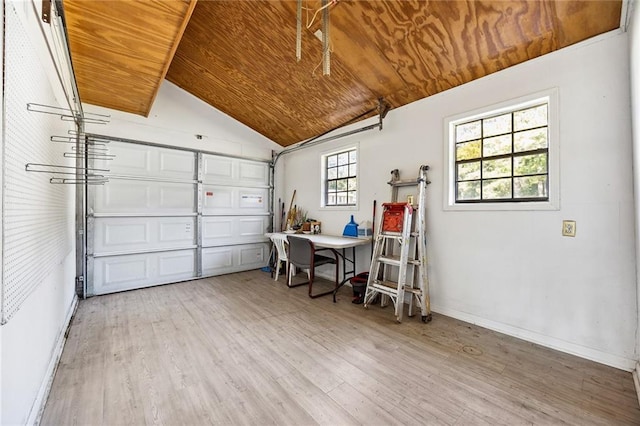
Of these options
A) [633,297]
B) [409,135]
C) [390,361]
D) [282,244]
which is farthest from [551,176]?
[282,244]

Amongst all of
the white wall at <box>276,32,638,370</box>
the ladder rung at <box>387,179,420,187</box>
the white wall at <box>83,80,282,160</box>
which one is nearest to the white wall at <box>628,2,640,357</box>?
the white wall at <box>276,32,638,370</box>

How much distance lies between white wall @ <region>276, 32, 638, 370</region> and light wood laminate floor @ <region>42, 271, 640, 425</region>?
26 cm

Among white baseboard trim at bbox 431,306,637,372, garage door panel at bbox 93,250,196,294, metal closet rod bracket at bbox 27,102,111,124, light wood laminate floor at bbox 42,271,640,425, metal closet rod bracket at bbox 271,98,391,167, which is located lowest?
light wood laminate floor at bbox 42,271,640,425

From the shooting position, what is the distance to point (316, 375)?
2.00 metres

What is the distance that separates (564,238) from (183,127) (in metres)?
5.62

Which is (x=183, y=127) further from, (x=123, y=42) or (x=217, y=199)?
(x=123, y=42)

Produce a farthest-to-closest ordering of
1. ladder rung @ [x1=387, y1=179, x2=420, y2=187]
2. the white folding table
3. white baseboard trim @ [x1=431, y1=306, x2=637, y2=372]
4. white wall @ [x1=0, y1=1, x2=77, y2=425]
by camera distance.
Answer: the white folding table < ladder rung @ [x1=387, y1=179, x2=420, y2=187] < white baseboard trim @ [x1=431, y1=306, x2=637, y2=372] < white wall @ [x1=0, y1=1, x2=77, y2=425]

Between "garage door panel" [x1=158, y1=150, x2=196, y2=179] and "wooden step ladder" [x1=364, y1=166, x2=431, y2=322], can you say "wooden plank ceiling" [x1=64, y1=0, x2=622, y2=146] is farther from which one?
"wooden step ladder" [x1=364, y1=166, x2=431, y2=322]

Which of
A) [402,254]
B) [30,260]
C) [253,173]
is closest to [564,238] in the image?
[402,254]

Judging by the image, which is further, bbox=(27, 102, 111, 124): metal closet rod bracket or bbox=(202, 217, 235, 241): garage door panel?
bbox=(202, 217, 235, 241): garage door panel

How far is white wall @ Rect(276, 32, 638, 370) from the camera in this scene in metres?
2.10

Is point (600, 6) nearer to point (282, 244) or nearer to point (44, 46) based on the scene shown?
point (44, 46)

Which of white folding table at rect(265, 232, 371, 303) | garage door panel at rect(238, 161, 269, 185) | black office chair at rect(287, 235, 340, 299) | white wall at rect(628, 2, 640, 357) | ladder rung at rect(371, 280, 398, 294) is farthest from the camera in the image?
garage door panel at rect(238, 161, 269, 185)

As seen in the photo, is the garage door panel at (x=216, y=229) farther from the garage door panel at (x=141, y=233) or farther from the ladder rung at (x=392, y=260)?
the ladder rung at (x=392, y=260)
